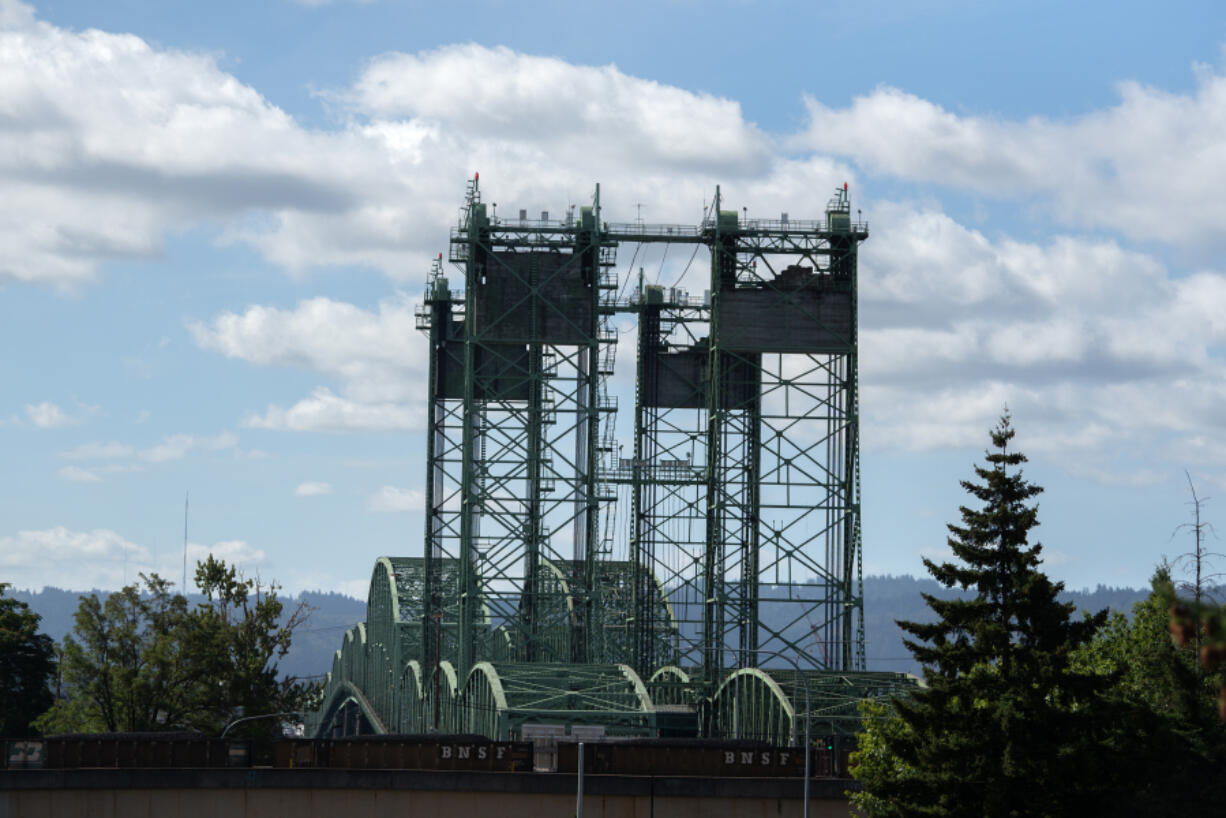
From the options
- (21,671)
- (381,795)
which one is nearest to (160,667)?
(21,671)

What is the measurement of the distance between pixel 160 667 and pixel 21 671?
21.6 meters

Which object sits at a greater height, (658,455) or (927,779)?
(658,455)

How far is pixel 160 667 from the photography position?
9456 cm

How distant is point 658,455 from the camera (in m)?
107

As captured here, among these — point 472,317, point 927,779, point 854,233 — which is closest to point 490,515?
point 472,317

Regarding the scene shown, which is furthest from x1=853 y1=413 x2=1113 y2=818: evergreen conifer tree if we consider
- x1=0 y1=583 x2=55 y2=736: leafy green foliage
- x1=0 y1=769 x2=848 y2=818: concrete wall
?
x1=0 y1=583 x2=55 y2=736: leafy green foliage

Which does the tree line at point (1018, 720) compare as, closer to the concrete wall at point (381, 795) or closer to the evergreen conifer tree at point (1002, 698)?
the evergreen conifer tree at point (1002, 698)

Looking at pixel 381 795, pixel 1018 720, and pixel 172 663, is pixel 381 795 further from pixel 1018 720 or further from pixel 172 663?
pixel 172 663

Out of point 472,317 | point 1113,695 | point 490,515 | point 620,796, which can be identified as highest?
point 472,317

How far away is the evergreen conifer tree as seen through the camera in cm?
4672

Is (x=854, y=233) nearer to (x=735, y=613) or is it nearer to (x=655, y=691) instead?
(x=735, y=613)

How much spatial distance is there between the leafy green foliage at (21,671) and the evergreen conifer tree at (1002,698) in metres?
74.4

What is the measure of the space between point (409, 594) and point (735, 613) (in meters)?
58.4

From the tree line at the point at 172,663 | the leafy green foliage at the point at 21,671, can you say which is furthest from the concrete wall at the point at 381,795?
the leafy green foliage at the point at 21,671
